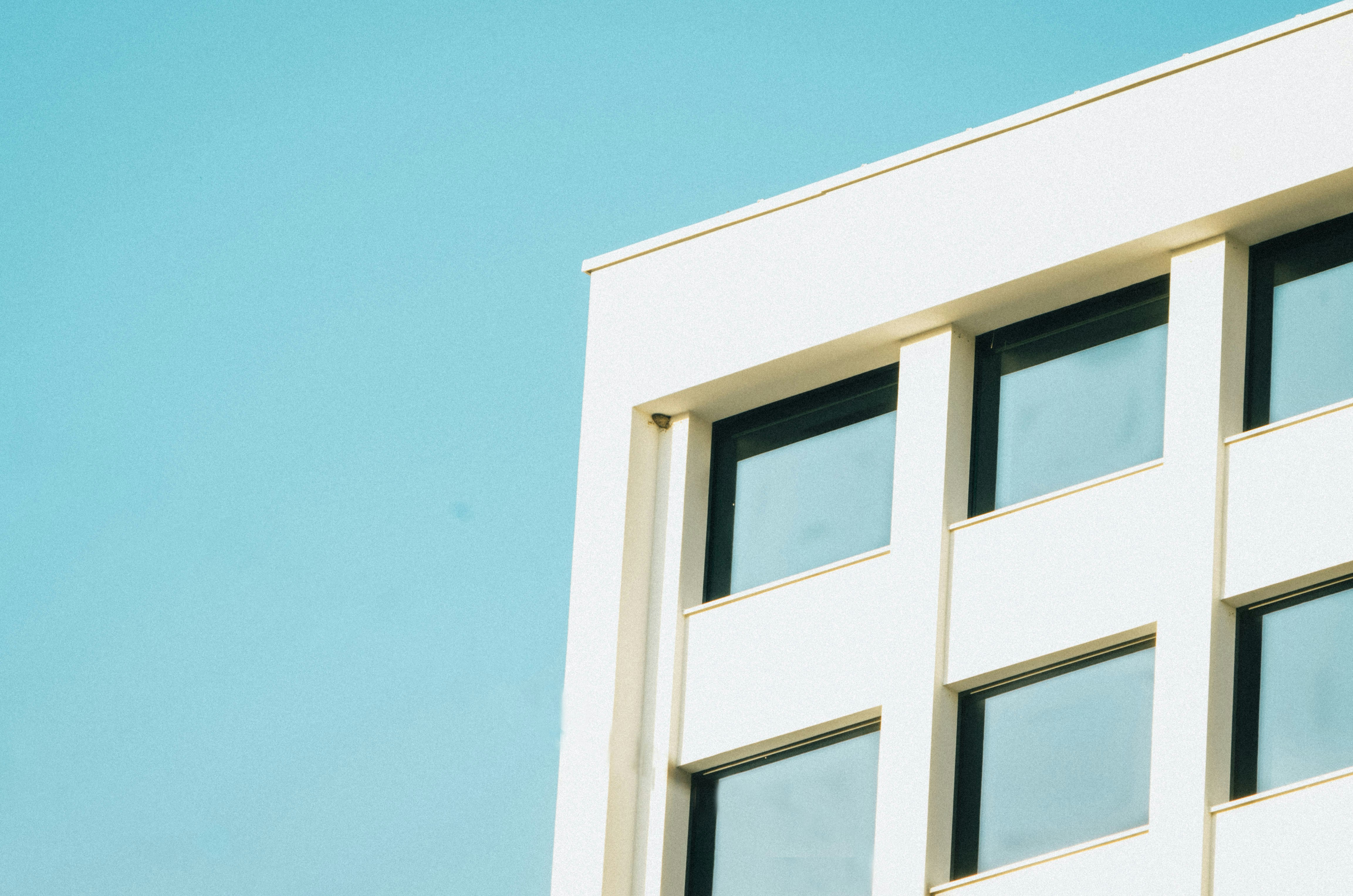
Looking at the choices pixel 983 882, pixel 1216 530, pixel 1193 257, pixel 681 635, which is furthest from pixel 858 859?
pixel 1193 257

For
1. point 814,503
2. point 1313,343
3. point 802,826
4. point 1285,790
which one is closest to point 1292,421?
point 1313,343

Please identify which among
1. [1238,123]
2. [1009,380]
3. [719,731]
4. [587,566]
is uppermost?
[1238,123]

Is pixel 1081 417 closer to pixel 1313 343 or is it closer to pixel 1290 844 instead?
pixel 1313 343

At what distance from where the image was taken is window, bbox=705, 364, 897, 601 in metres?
18.3

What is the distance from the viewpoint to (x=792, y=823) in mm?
17641

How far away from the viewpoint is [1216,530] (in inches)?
631

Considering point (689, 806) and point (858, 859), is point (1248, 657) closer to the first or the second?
point (858, 859)

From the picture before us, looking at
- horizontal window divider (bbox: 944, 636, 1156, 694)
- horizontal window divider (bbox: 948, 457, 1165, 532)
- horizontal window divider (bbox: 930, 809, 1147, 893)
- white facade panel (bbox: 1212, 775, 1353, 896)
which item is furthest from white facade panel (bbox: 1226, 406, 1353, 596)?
horizontal window divider (bbox: 930, 809, 1147, 893)

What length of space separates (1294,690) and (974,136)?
553 cm

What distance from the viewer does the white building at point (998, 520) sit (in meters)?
15.8

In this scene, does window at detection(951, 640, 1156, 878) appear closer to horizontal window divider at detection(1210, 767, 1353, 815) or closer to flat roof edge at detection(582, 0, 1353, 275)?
horizontal window divider at detection(1210, 767, 1353, 815)

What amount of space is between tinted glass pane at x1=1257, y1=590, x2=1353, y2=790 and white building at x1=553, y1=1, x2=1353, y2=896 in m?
0.02

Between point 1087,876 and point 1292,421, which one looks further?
point 1292,421

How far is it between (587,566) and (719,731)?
2.08 m
